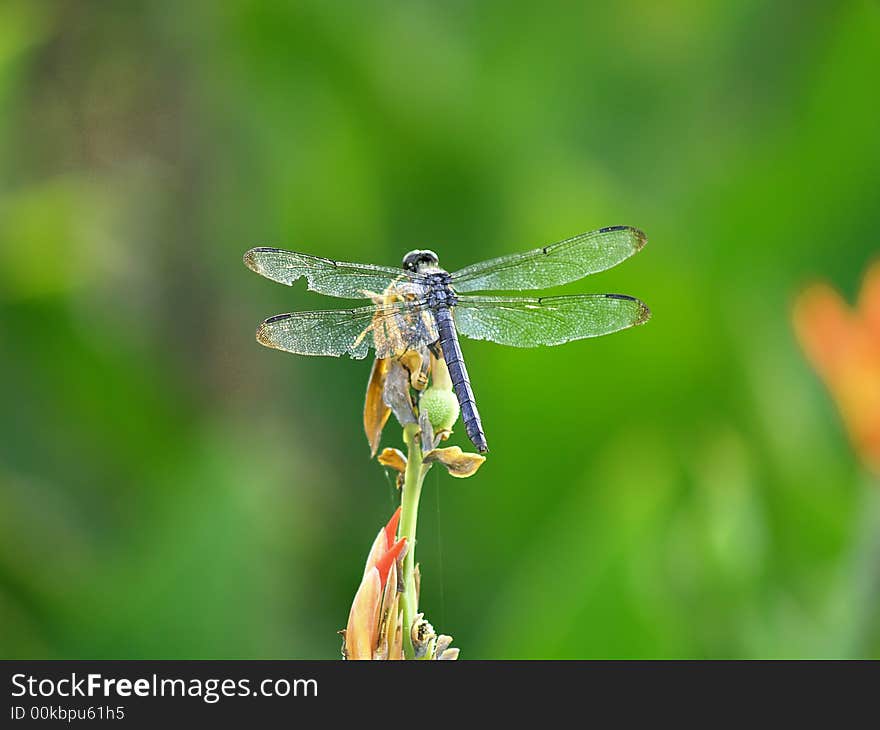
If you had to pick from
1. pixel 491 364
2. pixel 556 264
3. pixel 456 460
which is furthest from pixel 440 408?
pixel 491 364

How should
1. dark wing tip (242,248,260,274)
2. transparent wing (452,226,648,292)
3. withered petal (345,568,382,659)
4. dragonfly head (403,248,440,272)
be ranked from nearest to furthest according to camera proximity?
withered petal (345,568,382,659) < dragonfly head (403,248,440,272) < dark wing tip (242,248,260,274) < transparent wing (452,226,648,292)

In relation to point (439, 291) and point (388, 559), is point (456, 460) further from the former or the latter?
point (439, 291)

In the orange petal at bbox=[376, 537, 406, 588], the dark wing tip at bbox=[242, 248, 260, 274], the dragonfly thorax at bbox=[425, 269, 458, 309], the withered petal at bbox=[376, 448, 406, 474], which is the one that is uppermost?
the dark wing tip at bbox=[242, 248, 260, 274]

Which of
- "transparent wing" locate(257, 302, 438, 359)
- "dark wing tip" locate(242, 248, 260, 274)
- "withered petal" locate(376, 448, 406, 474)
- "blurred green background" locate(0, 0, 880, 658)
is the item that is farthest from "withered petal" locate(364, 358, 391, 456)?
"blurred green background" locate(0, 0, 880, 658)

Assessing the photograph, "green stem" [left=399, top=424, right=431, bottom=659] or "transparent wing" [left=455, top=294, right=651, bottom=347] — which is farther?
"transparent wing" [left=455, top=294, right=651, bottom=347]

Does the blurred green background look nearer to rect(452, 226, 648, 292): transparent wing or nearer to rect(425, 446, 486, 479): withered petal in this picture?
rect(452, 226, 648, 292): transparent wing

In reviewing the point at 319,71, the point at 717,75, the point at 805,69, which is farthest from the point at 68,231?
the point at 805,69

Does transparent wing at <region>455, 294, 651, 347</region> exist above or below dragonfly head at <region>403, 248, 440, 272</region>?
above

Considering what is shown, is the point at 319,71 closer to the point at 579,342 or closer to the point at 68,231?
the point at 68,231
